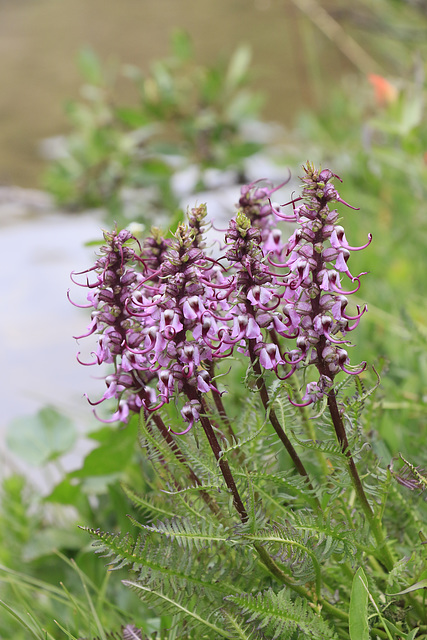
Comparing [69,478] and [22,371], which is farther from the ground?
[22,371]

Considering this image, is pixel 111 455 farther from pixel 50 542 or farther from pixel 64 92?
pixel 64 92

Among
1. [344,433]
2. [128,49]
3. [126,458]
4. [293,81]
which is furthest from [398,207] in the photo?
[128,49]

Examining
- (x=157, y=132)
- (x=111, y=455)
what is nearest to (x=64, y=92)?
(x=157, y=132)

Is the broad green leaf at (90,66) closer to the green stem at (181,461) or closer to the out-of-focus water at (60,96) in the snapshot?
the out-of-focus water at (60,96)

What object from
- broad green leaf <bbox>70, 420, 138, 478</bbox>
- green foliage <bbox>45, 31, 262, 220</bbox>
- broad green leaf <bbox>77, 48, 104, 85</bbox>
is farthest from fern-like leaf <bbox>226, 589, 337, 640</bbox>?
broad green leaf <bbox>77, 48, 104, 85</bbox>

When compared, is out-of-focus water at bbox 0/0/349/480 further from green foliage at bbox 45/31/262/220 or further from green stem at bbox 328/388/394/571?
green stem at bbox 328/388/394/571

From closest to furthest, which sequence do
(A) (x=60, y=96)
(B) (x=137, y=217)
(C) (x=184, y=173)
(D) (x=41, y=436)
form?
(D) (x=41, y=436), (B) (x=137, y=217), (C) (x=184, y=173), (A) (x=60, y=96)

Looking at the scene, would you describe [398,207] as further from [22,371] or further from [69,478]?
[69,478]
